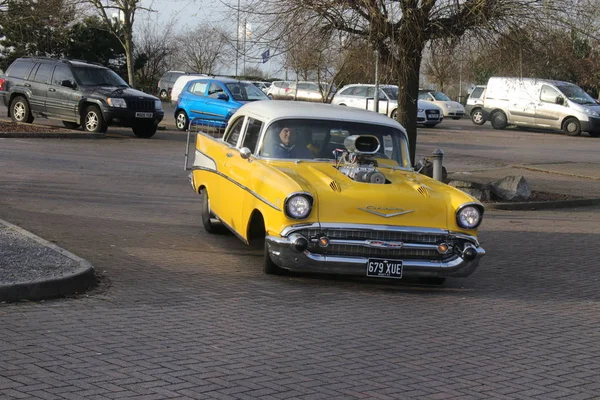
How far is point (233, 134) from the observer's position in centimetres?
1091

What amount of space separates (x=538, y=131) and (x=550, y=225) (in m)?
27.3

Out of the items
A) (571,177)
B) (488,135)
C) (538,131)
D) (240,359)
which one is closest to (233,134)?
(240,359)

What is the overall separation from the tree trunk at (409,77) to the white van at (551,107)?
65.8ft

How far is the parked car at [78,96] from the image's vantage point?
24422 mm

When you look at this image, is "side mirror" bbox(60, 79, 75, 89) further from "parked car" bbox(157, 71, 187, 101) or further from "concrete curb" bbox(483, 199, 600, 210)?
"parked car" bbox(157, 71, 187, 101)

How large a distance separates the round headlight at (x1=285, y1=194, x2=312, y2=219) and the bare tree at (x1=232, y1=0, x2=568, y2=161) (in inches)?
268

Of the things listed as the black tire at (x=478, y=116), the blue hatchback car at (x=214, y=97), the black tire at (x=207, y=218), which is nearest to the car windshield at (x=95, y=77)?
the blue hatchback car at (x=214, y=97)

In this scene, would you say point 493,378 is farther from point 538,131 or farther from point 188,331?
point 538,131

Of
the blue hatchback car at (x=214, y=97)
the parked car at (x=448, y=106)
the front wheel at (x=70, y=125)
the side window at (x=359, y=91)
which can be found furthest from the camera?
the parked car at (x=448, y=106)

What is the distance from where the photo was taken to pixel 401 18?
586 inches

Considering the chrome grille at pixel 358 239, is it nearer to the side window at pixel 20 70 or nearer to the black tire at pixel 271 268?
the black tire at pixel 271 268

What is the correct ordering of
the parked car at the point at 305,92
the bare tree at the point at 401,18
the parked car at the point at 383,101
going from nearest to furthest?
the bare tree at the point at 401,18
the parked car at the point at 383,101
the parked car at the point at 305,92

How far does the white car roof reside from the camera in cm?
1005

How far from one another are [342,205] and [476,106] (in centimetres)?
3517
